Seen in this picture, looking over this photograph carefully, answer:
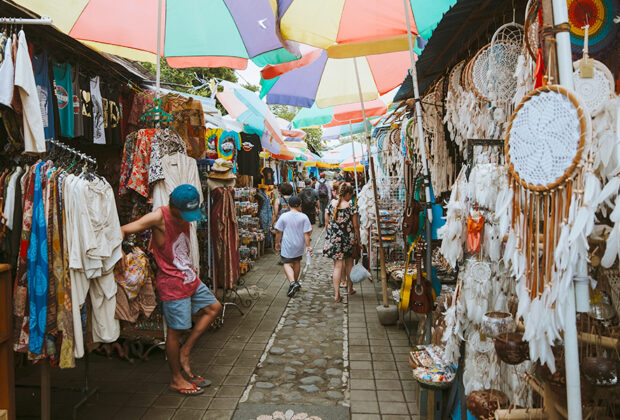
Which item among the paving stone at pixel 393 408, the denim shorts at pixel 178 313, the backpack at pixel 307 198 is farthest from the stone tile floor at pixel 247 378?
the backpack at pixel 307 198

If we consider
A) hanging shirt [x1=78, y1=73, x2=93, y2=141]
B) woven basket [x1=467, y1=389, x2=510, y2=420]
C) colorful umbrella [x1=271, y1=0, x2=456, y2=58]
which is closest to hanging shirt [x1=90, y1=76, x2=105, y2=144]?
hanging shirt [x1=78, y1=73, x2=93, y2=141]

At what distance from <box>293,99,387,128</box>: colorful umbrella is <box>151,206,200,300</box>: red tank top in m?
4.31

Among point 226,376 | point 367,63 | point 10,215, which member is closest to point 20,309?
point 10,215

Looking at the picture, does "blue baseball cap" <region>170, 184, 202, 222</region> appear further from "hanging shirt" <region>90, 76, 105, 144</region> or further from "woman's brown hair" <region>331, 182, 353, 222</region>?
"woman's brown hair" <region>331, 182, 353, 222</region>

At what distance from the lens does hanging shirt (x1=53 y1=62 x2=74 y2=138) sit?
394 cm

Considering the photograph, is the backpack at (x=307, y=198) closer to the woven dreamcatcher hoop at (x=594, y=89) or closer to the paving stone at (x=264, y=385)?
the paving stone at (x=264, y=385)

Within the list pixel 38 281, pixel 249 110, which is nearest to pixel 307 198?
pixel 249 110

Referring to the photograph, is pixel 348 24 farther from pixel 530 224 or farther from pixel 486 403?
pixel 486 403

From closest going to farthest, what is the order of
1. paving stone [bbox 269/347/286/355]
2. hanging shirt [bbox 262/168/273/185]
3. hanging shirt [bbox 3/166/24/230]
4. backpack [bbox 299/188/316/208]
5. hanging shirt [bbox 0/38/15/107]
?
hanging shirt [bbox 0/38/15/107]
hanging shirt [bbox 3/166/24/230]
paving stone [bbox 269/347/286/355]
hanging shirt [bbox 262/168/273/185]
backpack [bbox 299/188/316/208]

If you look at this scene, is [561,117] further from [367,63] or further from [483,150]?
[367,63]

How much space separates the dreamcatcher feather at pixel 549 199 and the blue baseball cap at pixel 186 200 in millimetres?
2750

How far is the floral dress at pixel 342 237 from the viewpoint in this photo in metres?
7.47

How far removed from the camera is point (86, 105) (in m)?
4.33

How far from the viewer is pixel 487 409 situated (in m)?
2.09
